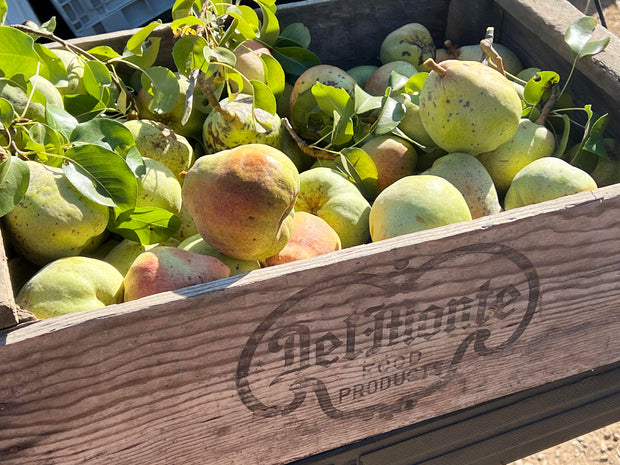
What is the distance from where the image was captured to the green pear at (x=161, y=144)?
56.2 inches

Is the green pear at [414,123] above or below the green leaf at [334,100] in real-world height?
below

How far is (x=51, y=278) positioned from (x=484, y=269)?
2.55 feet

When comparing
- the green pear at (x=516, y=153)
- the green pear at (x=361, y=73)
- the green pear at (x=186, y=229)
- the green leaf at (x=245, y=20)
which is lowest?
the green pear at (x=516, y=153)

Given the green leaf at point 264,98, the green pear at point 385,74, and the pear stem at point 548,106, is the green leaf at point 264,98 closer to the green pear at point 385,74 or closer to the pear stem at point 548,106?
the green pear at point 385,74

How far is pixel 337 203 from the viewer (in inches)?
53.1

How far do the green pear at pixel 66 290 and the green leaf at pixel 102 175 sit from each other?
0.44 feet

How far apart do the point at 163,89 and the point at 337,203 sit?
0.53 meters

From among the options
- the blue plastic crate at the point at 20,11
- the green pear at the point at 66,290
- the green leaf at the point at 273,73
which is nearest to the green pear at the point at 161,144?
the green leaf at the point at 273,73

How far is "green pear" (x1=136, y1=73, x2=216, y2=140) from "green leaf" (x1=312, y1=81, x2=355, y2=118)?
0.31 metres

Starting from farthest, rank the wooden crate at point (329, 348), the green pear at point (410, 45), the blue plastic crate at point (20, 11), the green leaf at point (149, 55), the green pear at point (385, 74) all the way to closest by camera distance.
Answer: the blue plastic crate at point (20, 11) → the green pear at point (410, 45) → the green pear at point (385, 74) → the green leaf at point (149, 55) → the wooden crate at point (329, 348)

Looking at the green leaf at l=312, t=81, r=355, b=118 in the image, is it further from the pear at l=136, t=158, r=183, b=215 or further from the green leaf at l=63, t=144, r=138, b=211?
the green leaf at l=63, t=144, r=138, b=211

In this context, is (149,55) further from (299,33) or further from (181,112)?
(299,33)

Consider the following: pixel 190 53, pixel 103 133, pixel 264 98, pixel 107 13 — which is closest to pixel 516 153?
pixel 264 98

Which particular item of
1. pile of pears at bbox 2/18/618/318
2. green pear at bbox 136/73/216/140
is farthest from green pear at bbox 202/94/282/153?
green pear at bbox 136/73/216/140
